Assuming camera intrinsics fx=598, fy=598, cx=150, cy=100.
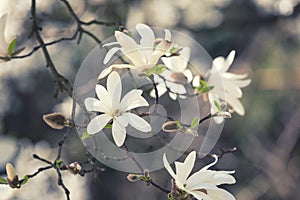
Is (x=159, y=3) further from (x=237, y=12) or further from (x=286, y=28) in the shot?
Answer: (x=286, y=28)

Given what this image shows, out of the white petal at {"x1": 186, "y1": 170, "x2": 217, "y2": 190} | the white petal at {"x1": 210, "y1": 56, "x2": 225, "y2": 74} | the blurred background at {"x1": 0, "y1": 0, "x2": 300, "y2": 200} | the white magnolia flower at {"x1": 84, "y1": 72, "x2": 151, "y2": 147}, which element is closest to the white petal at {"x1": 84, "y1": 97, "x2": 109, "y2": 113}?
the white magnolia flower at {"x1": 84, "y1": 72, "x2": 151, "y2": 147}

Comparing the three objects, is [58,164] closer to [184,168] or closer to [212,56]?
[184,168]

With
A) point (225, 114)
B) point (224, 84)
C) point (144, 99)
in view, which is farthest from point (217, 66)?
point (144, 99)

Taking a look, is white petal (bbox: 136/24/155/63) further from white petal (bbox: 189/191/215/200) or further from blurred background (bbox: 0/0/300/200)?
Result: blurred background (bbox: 0/0/300/200)

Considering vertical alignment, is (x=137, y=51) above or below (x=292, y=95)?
above

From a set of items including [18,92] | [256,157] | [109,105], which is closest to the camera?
[109,105]

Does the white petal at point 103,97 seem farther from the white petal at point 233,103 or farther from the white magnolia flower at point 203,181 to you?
the white petal at point 233,103

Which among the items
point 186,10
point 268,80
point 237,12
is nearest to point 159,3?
point 186,10
